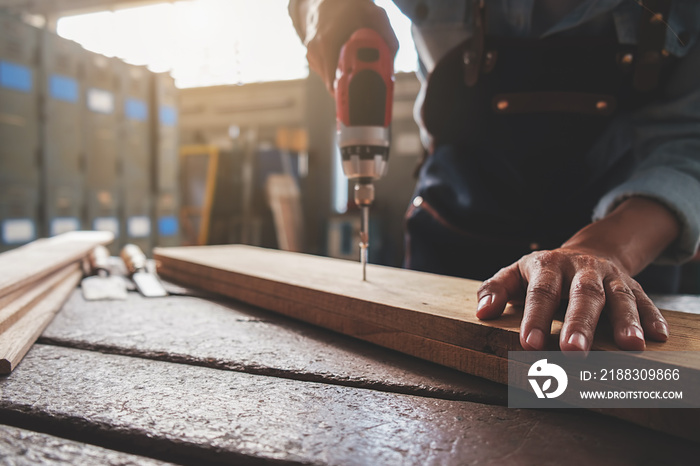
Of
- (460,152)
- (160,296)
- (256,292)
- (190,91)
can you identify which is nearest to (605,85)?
(460,152)

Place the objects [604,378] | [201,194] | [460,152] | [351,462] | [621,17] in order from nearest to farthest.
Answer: [351,462]
[604,378]
[621,17]
[460,152]
[201,194]

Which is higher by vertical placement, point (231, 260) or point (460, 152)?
point (460, 152)

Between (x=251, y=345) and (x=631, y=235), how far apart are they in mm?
698

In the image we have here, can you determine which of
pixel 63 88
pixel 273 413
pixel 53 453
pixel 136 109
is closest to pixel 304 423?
pixel 273 413

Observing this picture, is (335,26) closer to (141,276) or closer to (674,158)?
(674,158)

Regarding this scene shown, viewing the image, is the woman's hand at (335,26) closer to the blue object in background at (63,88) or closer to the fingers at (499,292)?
the fingers at (499,292)

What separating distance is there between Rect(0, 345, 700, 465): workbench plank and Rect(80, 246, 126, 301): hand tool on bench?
2.01 feet

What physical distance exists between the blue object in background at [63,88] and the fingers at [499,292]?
14.5 ft

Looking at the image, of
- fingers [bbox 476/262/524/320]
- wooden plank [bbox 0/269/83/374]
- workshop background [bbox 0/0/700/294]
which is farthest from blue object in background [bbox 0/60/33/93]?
fingers [bbox 476/262/524/320]

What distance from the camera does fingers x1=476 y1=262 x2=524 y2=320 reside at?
0.69 metres

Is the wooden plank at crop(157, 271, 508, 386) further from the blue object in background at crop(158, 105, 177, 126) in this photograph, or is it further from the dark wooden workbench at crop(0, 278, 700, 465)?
the blue object in background at crop(158, 105, 177, 126)

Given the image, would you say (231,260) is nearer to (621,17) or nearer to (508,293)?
(508,293)

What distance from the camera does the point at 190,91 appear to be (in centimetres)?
943

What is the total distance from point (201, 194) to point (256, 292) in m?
5.98
